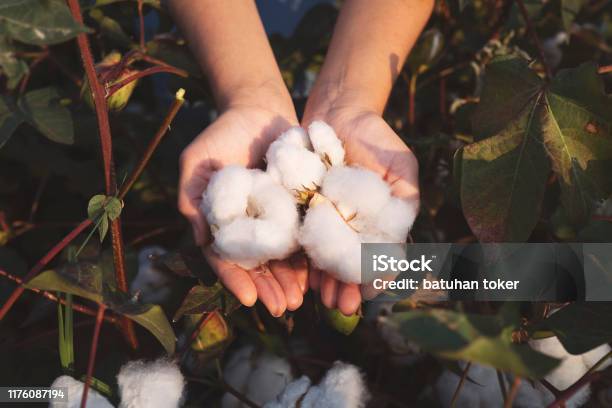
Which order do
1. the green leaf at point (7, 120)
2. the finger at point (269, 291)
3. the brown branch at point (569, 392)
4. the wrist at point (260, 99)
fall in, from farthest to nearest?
the wrist at point (260, 99), the green leaf at point (7, 120), the finger at point (269, 291), the brown branch at point (569, 392)

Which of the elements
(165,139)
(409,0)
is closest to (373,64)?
(409,0)

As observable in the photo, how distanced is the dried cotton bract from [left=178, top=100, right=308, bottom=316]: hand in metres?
0.07

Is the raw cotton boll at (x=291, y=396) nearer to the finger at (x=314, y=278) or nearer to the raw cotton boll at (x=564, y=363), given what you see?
the finger at (x=314, y=278)

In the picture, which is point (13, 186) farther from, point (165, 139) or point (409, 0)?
point (409, 0)

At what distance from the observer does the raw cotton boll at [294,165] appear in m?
1.01

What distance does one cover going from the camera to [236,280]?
3.03ft

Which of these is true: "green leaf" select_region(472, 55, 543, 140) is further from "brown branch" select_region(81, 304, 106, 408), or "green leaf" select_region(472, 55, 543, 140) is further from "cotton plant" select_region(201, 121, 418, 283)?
"brown branch" select_region(81, 304, 106, 408)

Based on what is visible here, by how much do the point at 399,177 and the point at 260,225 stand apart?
251 mm

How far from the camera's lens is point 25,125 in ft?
4.97

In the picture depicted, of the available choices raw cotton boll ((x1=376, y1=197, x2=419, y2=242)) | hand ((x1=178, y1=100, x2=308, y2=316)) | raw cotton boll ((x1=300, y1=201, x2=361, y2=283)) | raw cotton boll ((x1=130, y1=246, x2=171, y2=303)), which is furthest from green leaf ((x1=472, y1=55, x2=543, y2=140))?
raw cotton boll ((x1=130, y1=246, x2=171, y2=303))

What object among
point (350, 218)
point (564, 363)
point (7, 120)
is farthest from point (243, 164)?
point (564, 363)

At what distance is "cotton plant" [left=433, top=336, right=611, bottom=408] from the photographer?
1.10 m

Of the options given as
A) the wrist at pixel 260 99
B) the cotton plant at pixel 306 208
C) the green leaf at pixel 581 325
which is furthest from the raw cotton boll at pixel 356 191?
the green leaf at pixel 581 325

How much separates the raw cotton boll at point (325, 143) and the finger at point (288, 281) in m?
0.20
